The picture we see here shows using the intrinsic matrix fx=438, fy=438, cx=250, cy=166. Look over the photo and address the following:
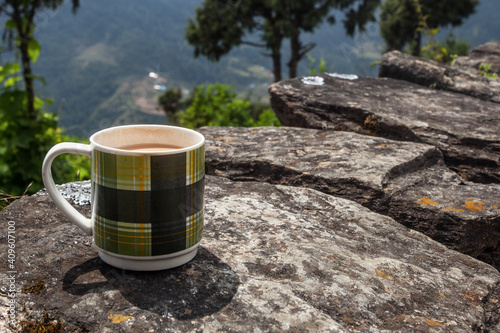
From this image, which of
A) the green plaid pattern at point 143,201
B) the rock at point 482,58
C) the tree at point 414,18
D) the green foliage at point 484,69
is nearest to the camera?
the green plaid pattern at point 143,201

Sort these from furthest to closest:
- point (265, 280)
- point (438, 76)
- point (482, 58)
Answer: point (482, 58), point (438, 76), point (265, 280)

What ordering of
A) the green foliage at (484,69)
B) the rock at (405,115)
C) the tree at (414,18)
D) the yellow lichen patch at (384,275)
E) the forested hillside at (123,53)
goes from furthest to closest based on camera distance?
the forested hillside at (123,53)
the tree at (414,18)
the green foliage at (484,69)
the rock at (405,115)
the yellow lichen patch at (384,275)

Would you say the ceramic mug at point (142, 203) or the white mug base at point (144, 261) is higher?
the ceramic mug at point (142, 203)

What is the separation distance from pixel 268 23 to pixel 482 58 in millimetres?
14050

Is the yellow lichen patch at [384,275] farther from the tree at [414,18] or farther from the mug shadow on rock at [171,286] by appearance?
the tree at [414,18]

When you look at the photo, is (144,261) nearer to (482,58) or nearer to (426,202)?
(426,202)

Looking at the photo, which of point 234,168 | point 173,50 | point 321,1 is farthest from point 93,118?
point 234,168

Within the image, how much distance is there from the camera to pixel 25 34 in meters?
4.84

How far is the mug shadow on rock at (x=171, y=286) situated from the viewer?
1.14m

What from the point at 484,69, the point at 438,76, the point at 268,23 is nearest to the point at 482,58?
the point at 484,69

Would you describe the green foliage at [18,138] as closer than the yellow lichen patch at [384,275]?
No

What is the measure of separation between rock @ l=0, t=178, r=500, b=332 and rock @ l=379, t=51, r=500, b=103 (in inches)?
85.0

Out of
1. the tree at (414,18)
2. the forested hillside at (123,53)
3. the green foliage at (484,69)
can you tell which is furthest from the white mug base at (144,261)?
the forested hillside at (123,53)

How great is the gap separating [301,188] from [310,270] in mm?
693
